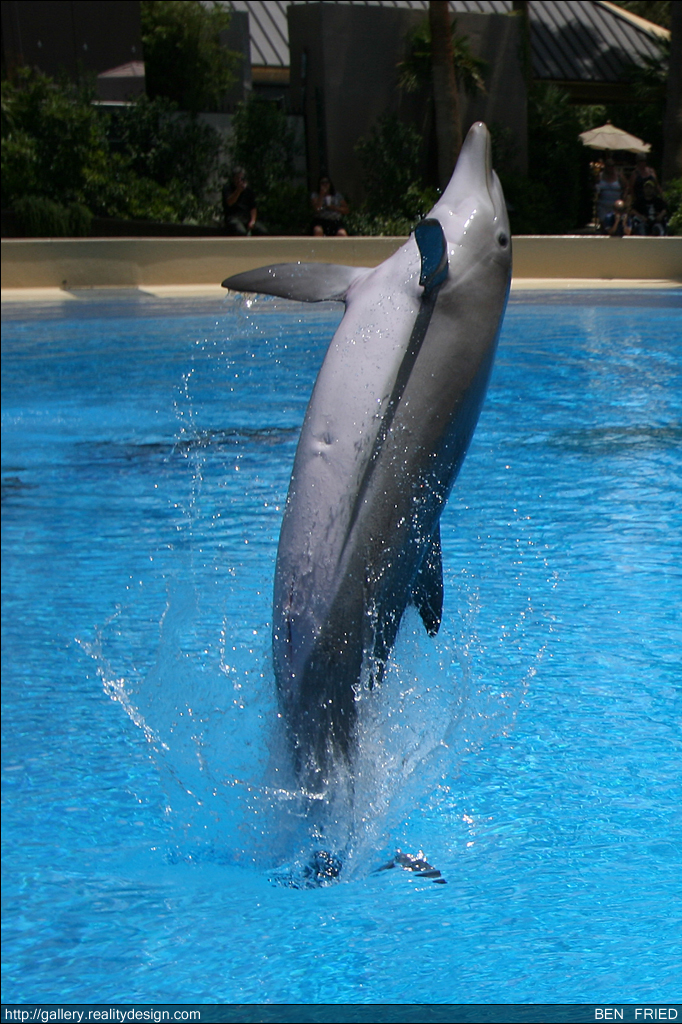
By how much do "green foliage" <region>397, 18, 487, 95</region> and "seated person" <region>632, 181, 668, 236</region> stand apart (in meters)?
5.86

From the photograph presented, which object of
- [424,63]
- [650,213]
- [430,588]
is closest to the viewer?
[430,588]

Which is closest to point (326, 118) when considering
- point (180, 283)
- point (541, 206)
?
point (541, 206)

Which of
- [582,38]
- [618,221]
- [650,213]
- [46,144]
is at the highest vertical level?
[582,38]

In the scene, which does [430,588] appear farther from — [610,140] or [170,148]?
[610,140]

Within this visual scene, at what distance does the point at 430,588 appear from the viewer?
3.46m

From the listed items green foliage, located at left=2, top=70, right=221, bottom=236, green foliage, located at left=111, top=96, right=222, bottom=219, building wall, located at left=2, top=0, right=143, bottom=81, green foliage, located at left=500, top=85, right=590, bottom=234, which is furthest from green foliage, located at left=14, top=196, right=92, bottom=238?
green foliage, located at left=500, top=85, right=590, bottom=234

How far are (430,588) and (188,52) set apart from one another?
22031 millimetres

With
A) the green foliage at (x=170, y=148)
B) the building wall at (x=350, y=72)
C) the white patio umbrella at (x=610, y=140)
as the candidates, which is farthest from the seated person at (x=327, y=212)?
the white patio umbrella at (x=610, y=140)

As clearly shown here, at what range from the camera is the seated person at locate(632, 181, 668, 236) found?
17.9 meters

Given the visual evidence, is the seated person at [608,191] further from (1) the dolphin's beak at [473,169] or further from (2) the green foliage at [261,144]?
(1) the dolphin's beak at [473,169]

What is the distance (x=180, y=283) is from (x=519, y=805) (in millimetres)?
13116

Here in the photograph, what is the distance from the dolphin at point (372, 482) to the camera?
10.6 feet

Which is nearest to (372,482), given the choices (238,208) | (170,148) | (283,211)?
(238,208)

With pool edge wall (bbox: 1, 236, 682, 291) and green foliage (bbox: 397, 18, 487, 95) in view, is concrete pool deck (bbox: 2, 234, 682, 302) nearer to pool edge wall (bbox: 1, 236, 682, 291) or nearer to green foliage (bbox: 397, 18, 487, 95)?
pool edge wall (bbox: 1, 236, 682, 291)
